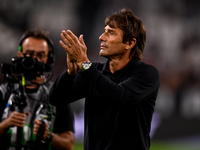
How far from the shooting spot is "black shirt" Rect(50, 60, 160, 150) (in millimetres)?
1437

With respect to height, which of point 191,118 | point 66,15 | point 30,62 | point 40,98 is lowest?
point 191,118

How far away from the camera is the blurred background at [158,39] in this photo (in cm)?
528

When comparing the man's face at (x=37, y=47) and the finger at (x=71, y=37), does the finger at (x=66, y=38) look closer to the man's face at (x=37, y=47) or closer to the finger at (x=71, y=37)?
the finger at (x=71, y=37)

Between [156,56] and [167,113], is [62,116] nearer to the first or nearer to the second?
[167,113]

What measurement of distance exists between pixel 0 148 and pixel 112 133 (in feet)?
3.26

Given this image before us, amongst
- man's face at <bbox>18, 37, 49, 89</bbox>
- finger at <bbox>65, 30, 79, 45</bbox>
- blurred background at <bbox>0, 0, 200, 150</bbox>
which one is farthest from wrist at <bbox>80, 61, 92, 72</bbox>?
blurred background at <bbox>0, 0, 200, 150</bbox>

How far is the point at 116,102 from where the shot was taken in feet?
4.70

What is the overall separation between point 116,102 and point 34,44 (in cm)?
126

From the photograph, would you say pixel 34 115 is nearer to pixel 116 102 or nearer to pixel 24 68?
pixel 24 68

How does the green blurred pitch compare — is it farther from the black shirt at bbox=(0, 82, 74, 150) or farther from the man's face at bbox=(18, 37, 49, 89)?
the man's face at bbox=(18, 37, 49, 89)

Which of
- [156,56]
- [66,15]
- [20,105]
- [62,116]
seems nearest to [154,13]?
[156,56]

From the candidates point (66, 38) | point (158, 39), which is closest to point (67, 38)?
point (66, 38)

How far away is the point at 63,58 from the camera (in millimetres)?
5438

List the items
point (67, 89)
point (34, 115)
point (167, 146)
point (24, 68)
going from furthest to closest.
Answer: point (167, 146), point (34, 115), point (24, 68), point (67, 89)
